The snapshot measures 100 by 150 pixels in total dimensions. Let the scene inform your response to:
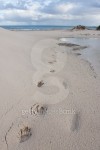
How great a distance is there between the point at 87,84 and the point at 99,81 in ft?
1.23

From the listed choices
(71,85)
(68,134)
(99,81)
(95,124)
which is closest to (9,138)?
(68,134)

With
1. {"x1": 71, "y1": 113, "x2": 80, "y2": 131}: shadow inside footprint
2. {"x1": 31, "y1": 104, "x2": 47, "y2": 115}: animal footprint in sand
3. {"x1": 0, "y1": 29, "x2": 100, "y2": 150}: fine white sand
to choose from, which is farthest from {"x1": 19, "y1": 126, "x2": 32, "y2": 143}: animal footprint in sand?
{"x1": 71, "y1": 113, "x2": 80, "y2": 131}: shadow inside footprint

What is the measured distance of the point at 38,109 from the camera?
4133 mm

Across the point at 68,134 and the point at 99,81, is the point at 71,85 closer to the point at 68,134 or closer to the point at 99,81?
the point at 99,81

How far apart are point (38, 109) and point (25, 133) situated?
0.74 meters

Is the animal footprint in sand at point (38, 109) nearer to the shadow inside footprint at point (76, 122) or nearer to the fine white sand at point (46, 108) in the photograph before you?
the fine white sand at point (46, 108)

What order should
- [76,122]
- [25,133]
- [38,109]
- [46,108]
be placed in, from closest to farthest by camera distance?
1. [25,133]
2. [76,122]
3. [38,109]
4. [46,108]

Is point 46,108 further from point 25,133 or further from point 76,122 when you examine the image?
point 25,133

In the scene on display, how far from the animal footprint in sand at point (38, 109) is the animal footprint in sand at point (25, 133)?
0.49m

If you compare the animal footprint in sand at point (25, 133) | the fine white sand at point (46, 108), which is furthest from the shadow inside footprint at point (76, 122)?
the animal footprint in sand at point (25, 133)

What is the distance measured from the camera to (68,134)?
348 centimetres

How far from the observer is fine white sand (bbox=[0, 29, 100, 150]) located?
333 cm

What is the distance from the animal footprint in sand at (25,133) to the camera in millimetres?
3349

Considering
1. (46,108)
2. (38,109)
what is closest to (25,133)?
(38,109)
